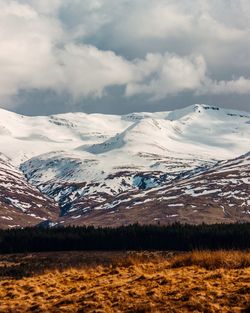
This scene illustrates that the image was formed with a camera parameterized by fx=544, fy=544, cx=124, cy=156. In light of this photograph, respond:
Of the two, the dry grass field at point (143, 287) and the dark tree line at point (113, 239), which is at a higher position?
the dry grass field at point (143, 287)

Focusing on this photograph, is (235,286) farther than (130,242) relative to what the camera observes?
No

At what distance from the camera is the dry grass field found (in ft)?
65.8

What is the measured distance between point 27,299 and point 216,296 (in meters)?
8.42

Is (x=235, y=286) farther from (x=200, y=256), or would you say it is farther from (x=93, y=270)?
(x=93, y=270)

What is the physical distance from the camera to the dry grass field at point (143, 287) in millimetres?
20062

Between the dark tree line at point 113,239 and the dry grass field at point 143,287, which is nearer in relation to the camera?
the dry grass field at point 143,287

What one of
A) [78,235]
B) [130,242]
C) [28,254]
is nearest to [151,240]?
[130,242]

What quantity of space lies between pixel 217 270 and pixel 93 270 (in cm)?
747

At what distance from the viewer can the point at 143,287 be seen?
22766 millimetres

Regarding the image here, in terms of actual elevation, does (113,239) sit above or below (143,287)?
below

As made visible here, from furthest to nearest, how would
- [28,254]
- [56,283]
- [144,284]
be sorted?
1. [28,254]
2. [56,283]
3. [144,284]

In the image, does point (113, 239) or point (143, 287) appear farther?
point (113, 239)

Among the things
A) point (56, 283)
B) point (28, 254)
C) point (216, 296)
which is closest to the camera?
point (216, 296)

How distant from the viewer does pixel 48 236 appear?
186m
